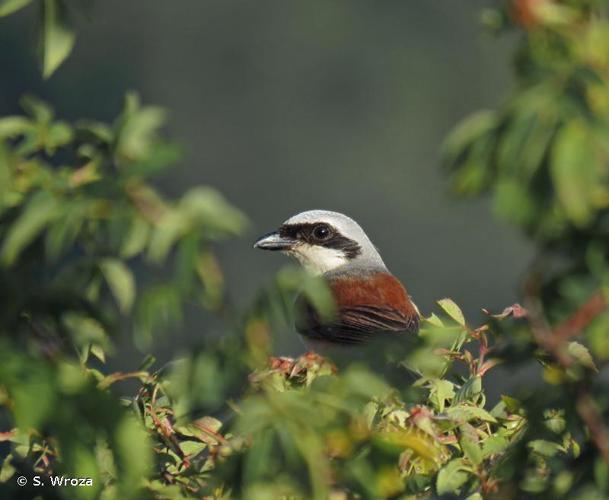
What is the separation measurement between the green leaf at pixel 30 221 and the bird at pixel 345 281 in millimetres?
3760

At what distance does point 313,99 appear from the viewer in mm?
29875

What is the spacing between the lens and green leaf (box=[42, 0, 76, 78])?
2629 millimetres

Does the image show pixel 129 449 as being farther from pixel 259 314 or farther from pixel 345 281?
pixel 345 281

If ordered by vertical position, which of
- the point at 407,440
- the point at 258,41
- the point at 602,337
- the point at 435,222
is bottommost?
the point at 435,222

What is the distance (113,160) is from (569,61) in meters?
0.79

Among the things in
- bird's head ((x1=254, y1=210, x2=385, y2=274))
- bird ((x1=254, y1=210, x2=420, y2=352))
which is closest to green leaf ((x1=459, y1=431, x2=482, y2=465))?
bird ((x1=254, y1=210, x2=420, y2=352))

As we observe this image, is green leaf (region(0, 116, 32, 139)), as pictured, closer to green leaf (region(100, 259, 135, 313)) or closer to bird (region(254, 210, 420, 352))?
green leaf (region(100, 259, 135, 313))

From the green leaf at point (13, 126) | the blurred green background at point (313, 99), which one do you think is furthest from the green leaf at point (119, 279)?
the blurred green background at point (313, 99)

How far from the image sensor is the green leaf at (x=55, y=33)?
2.63m

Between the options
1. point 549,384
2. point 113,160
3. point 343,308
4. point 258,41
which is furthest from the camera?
point 258,41

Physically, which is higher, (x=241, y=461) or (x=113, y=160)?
(x=113, y=160)

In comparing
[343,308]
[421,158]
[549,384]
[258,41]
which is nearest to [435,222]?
[421,158]

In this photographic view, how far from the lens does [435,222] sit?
1006 inches

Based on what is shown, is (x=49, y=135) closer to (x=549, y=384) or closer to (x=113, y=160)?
(x=113, y=160)
